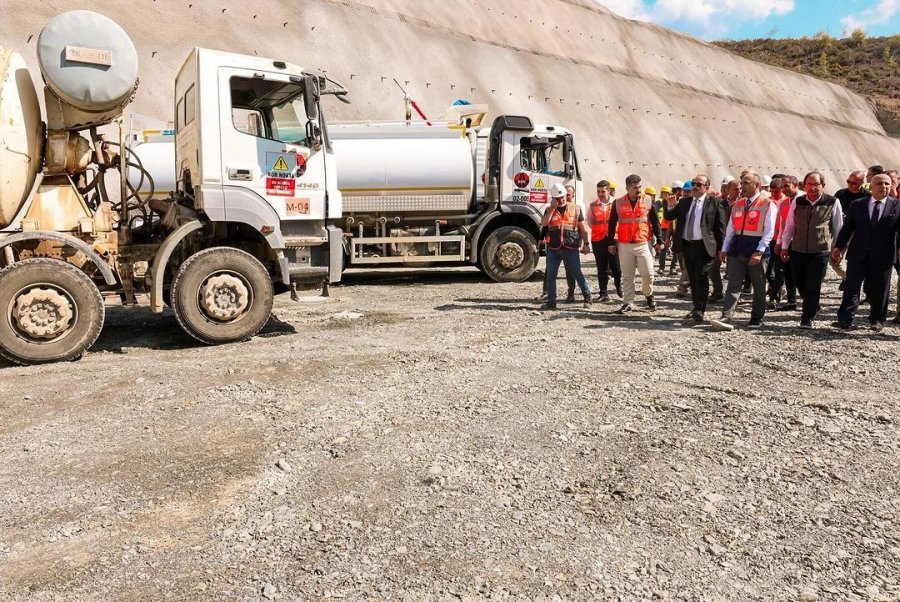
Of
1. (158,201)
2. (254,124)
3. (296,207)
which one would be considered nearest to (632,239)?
(296,207)

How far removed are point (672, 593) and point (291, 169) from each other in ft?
19.5

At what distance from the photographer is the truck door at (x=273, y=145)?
7.00 m

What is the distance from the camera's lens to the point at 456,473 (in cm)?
380

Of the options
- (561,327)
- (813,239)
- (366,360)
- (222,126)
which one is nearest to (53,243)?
(222,126)

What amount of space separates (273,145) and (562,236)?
4.19m

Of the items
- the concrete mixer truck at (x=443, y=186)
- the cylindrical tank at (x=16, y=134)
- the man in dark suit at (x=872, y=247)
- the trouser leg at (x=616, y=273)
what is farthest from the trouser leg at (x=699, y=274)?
the cylindrical tank at (x=16, y=134)

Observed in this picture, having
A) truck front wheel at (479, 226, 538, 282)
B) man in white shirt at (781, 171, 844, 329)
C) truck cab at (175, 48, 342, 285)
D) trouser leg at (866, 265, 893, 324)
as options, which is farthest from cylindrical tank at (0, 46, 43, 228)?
trouser leg at (866, 265, 893, 324)

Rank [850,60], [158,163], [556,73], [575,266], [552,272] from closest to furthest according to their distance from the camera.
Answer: [552,272] → [575,266] → [158,163] → [556,73] → [850,60]

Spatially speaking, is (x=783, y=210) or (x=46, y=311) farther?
(x=783, y=210)

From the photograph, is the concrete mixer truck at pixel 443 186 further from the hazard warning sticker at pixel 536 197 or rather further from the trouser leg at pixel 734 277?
the trouser leg at pixel 734 277

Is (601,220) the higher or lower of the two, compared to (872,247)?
higher

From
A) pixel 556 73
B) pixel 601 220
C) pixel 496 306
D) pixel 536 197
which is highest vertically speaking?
pixel 556 73

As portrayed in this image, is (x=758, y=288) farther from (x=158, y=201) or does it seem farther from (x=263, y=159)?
(x=158, y=201)

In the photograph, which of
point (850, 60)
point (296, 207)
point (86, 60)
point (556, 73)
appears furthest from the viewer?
point (850, 60)
